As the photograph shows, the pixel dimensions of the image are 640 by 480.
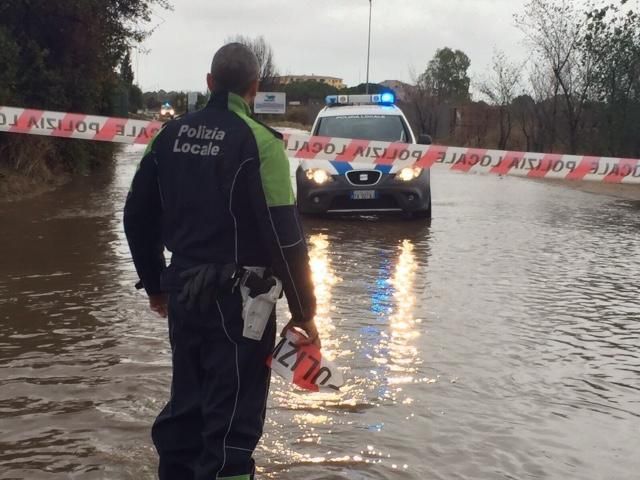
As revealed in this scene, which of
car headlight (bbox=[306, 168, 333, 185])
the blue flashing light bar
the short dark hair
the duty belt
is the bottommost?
the duty belt

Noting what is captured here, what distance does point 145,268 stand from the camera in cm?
297

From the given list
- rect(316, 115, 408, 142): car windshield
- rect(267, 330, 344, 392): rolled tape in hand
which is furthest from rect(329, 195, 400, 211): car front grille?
rect(267, 330, 344, 392): rolled tape in hand

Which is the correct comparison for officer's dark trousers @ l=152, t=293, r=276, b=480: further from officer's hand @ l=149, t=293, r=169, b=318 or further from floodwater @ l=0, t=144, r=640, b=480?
floodwater @ l=0, t=144, r=640, b=480

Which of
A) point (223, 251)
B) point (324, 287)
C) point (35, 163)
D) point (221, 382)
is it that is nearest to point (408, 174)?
point (324, 287)

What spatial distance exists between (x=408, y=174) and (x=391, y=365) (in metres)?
6.41

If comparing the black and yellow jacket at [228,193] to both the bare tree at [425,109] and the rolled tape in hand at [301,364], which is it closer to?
the rolled tape in hand at [301,364]

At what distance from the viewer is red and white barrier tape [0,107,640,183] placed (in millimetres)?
8914

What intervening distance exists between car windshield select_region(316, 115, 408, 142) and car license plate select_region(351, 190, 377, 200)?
127cm

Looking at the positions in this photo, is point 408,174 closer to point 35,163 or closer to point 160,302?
point 35,163

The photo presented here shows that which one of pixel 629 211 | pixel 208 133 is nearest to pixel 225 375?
pixel 208 133

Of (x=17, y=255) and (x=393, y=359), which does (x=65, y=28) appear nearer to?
(x=17, y=255)

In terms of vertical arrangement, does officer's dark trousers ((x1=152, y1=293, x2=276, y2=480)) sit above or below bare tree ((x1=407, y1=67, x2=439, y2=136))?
below

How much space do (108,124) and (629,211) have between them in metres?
9.87

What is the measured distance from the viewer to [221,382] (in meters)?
2.64
